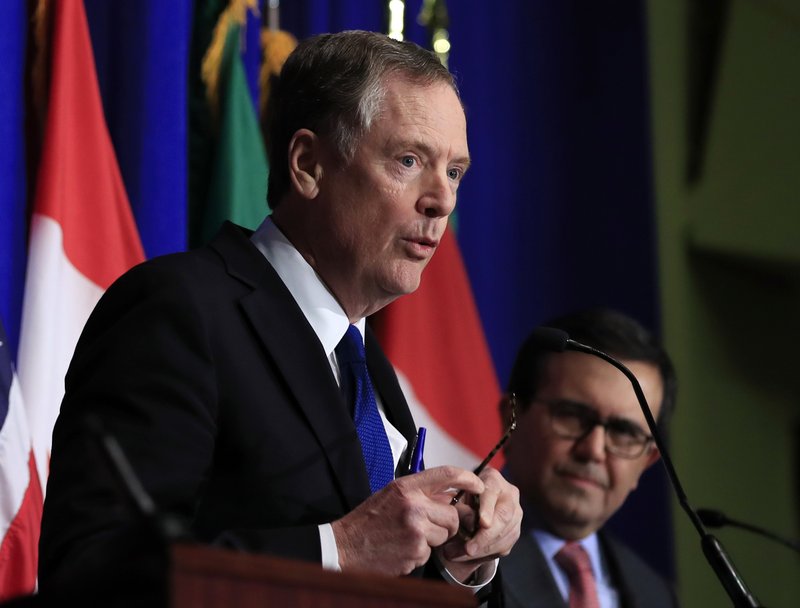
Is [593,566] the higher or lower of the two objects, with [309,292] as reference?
lower

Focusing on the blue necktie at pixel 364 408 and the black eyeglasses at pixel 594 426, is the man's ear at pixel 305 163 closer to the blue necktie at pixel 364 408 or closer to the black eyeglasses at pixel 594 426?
the blue necktie at pixel 364 408

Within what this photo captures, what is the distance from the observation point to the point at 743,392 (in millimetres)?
5277

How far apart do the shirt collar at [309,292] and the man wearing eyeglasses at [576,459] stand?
41.8 inches

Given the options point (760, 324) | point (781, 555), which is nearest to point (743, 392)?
point (760, 324)

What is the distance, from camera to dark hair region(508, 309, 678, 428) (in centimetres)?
318

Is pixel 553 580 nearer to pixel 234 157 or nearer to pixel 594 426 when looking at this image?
pixel 594 426

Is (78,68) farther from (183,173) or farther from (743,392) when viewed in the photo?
(743,392)

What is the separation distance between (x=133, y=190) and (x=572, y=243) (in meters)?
2.27

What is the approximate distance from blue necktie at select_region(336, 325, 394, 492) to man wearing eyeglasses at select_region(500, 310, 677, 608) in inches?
40.3

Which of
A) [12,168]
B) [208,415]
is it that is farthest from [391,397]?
[12,168]

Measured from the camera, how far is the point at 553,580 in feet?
9.69

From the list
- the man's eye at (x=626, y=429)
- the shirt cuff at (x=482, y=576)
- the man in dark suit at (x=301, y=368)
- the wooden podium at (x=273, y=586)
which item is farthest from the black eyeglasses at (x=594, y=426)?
the wooden podium at (x=273, y=586)

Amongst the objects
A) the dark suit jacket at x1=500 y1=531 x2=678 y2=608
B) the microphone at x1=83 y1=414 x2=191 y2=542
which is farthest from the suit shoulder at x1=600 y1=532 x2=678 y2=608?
the microphone at x1=83 y1=414 x2=191 y2=542

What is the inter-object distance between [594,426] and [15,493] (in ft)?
4.58
